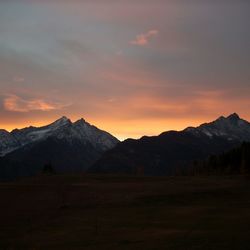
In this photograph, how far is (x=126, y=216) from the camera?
62219 millimetres

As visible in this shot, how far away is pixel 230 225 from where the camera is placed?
48125 millimetres

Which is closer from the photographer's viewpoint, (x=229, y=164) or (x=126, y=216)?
(x=126, y=216)

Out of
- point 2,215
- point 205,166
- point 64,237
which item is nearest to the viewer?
point 64,237

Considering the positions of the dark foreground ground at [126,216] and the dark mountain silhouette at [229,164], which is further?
the dark mountain silhouette at [229,164]

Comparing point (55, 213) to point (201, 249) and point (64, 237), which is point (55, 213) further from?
point (201, 249)

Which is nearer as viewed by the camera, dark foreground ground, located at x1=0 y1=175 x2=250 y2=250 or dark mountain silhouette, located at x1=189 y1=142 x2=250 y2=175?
dark foreground ground, located at x1=0 y1=175 x2=250 y2=250

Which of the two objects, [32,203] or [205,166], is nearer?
[32,203]

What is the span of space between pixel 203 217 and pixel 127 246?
62.8 feet

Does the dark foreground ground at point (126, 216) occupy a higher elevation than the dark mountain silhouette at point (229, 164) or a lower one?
lower

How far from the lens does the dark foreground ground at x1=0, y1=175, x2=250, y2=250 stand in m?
42.3

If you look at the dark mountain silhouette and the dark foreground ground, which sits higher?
the dark mountain silhouette

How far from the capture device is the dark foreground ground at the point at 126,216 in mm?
42281

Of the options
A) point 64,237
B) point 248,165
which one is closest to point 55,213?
point 64,237

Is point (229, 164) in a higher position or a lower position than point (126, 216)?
higher
